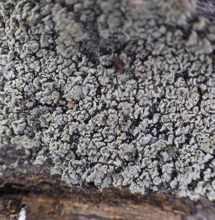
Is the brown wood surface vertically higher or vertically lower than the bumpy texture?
lower

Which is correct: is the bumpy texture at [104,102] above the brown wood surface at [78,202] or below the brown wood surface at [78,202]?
above

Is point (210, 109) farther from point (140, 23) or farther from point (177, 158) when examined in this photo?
point (140, 23)

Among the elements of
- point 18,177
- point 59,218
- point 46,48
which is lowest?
point 59,218

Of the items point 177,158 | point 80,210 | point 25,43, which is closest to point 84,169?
point 80,210

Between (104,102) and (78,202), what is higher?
(104,102)

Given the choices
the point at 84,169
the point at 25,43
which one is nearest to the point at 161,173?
the point at 84,169

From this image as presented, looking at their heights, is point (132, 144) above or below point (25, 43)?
below

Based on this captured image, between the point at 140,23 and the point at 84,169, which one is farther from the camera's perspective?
the point at 84,169
